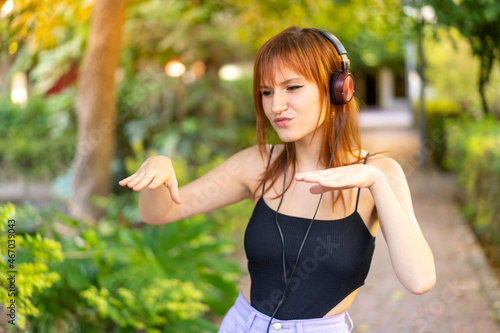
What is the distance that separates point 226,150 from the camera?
9.59 meters

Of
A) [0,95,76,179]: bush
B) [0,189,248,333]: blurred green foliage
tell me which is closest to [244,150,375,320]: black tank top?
[0,189,248,333]: blurred green foliage

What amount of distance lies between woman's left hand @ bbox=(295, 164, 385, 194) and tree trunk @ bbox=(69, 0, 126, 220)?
200 inches

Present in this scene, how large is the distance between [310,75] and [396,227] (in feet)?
1.80

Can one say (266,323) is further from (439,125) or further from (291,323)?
(439,125)

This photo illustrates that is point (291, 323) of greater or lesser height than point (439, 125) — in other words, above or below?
above

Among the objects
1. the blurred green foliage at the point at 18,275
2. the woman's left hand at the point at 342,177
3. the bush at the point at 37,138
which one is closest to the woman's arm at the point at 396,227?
the woman's left hand at the point at 342,177

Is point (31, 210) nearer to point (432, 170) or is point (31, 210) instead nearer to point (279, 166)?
point (279, 166)

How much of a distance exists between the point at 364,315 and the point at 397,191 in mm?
3655

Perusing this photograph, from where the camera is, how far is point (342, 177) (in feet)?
4.94

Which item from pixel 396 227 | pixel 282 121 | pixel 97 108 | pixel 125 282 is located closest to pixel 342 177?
pixel 396 227

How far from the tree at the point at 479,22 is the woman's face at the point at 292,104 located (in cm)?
190

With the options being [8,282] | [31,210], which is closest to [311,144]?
[8,282]

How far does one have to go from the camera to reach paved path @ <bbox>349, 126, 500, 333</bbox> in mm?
4668

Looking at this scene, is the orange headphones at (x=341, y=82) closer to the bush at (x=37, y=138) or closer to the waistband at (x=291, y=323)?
the waistband at (x=291, y=323)
